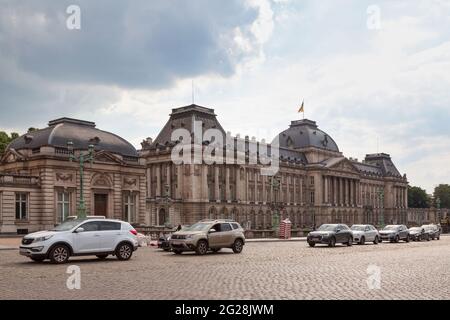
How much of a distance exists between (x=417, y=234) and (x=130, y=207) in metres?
26.7

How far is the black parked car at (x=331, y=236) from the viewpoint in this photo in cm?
3791

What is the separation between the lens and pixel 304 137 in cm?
12238

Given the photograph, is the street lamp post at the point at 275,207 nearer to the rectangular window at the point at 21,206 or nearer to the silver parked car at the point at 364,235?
the silver parked car at the point at 364,235

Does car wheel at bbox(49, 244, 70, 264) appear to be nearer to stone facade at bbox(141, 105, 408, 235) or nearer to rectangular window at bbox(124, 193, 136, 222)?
rectangular window at bbox(124, 193, 136, 222)

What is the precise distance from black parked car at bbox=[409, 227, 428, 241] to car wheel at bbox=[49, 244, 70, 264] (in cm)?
3735

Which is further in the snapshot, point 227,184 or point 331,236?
point 227,184

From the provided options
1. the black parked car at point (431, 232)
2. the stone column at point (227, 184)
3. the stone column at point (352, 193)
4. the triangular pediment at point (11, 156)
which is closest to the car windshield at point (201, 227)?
the triangular pediment at point (11, 156)

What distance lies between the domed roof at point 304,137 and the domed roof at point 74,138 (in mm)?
68857

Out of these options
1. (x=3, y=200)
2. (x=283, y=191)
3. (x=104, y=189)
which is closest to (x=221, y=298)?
(x=3, y=200)

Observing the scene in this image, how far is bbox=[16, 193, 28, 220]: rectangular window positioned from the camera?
157 feet

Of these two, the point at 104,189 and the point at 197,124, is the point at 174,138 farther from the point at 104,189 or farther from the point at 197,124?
the point at 104,189

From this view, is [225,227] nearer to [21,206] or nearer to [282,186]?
[21,206]

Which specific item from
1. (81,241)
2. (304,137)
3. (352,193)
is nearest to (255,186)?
(304,137)
